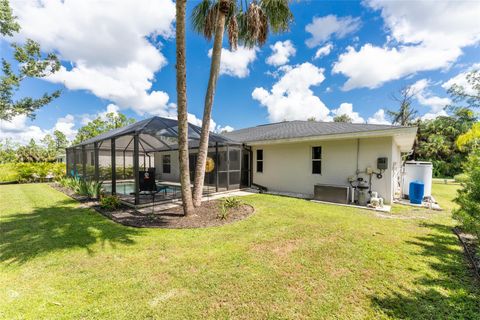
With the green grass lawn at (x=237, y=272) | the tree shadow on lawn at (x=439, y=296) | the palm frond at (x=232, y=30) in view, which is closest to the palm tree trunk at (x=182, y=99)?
the green grass lawn at (x=237, y=272)

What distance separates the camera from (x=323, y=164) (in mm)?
9602

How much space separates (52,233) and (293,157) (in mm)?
9489

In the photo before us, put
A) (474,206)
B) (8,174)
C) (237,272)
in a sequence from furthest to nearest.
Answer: (8,174) → (474,206) → (237,272)

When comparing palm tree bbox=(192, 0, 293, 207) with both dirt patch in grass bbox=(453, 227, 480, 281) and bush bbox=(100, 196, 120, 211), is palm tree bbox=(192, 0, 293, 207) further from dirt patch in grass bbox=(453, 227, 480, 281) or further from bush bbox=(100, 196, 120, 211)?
dirt patch in grass bbox=(453, 227, 480, 281)

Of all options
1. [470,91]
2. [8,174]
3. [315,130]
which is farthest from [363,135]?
[470,91]

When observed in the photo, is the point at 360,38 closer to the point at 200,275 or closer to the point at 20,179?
the point at 200,275

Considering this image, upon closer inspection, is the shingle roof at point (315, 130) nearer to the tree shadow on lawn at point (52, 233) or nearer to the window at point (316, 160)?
the window at point (316, 160)

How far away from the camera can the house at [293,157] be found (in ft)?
26.3

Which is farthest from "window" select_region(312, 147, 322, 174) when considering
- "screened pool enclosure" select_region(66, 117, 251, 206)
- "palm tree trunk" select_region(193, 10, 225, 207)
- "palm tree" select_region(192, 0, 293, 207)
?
"palm tree trunk" select_region(193, 10, 225, 207)

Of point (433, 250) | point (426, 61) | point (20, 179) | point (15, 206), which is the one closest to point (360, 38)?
point (426, 61)

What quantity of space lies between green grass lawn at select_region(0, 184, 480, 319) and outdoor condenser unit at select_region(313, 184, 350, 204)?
261 centimetres

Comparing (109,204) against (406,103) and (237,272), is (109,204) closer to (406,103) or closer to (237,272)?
(237,272)

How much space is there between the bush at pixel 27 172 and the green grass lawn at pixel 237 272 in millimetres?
14061

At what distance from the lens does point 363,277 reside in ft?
10.2
